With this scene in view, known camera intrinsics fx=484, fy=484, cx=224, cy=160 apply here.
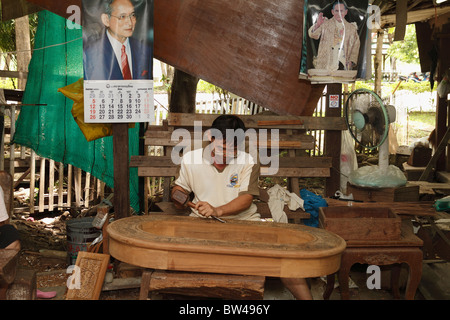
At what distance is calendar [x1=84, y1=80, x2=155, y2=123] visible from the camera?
4.68m

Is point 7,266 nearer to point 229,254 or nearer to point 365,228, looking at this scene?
point 229,254

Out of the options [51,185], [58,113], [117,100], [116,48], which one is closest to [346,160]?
[117,100]

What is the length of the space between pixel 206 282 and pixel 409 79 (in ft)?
71.8

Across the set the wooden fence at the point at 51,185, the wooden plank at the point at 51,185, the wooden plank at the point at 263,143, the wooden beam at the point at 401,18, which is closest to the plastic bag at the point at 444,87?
the wooden beam at the point at 401,18

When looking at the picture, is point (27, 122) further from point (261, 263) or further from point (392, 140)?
point (392, 140)

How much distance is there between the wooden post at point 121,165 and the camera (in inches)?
193

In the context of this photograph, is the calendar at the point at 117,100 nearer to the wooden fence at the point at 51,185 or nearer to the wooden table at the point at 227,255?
the wooden table at the point at 227,255

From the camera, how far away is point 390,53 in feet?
62.4

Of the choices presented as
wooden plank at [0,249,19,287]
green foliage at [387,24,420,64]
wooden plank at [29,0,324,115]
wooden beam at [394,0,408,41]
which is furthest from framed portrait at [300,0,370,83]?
green foliage at [387,24,420,64]

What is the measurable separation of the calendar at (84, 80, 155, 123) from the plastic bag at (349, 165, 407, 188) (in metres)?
2.25

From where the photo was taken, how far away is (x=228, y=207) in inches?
161

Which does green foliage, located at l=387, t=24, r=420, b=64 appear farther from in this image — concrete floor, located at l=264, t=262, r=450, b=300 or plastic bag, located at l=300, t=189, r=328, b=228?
concrete floor, located at l=264, t=262, r=450, b=300

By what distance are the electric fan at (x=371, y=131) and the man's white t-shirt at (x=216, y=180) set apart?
1406 millimetres

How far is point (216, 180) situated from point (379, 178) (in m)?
1.83
